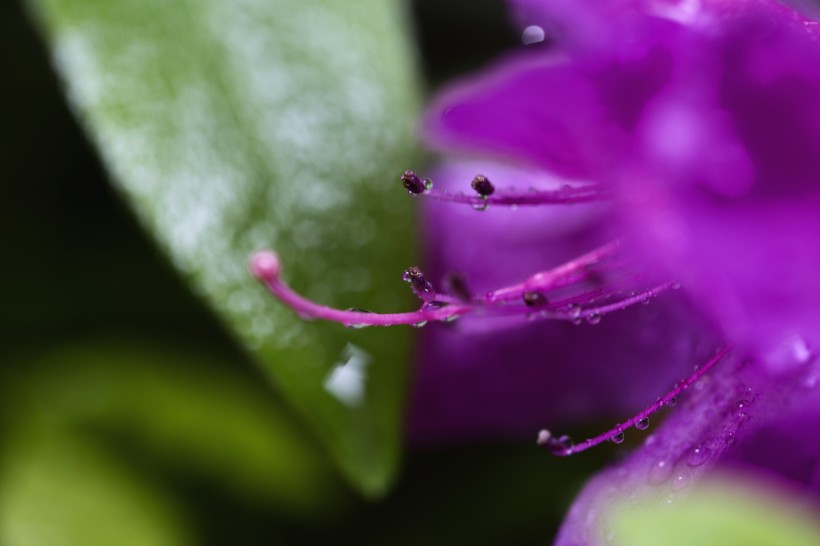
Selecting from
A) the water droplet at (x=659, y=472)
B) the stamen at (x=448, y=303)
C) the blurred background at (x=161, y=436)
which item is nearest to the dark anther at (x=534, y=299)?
the stamen at (x=448, y=303)

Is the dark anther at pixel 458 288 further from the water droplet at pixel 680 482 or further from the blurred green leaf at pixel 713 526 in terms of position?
the blurred green leaf at pixel 713 526

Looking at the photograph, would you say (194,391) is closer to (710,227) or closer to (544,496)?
(544,496)

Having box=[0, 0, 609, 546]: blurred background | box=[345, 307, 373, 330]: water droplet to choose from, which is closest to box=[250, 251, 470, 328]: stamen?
box=[345, 307, 373, 330]: water droplet

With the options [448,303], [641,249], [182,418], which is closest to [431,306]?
[448,303]

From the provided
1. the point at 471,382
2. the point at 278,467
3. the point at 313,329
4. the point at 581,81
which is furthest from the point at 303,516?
the point at 581,81

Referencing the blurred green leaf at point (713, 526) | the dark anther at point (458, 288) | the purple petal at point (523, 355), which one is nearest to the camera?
the blurred green leaf at point (713, 526)

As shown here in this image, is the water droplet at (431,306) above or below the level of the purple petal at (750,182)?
below

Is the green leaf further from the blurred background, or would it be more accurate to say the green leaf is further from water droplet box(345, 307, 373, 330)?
the blurred background
